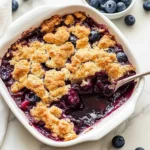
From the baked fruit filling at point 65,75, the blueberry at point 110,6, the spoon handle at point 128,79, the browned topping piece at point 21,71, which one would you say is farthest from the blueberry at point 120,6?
the browned topping piece at point 21,71

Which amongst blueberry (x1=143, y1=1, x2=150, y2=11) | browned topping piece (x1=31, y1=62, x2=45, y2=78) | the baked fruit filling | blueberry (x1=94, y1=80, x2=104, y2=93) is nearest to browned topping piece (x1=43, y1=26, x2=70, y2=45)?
the baked fruit filling

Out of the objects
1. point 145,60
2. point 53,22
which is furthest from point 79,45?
point 145,60

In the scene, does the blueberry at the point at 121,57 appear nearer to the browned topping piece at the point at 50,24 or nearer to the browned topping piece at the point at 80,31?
the browned topping piece at the point at 80,31

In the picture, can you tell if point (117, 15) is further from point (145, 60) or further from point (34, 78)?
point (34, 78)

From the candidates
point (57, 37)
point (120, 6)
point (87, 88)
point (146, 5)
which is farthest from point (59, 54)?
point (146, 5)

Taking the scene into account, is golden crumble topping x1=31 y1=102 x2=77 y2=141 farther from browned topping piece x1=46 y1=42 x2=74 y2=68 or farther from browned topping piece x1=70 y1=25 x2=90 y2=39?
browned topping piece x1=70 y1=25 x2=90 y2=39

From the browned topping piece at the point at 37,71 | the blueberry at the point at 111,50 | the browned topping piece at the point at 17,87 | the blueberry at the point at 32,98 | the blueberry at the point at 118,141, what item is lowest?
the blueberry at the point at 118,141
